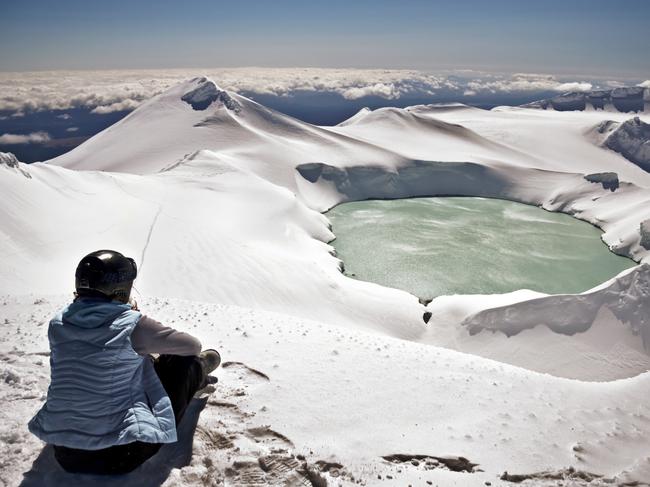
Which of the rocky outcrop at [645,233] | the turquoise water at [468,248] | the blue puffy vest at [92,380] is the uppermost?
the blue puffy vest at [92,380]

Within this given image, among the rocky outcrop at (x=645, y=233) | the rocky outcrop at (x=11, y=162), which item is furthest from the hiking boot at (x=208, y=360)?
the rocky outcrop at (x=645, y=233)

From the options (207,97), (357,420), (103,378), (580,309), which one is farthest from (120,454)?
(207,97)

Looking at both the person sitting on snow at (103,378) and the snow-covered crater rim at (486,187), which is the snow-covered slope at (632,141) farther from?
the person sitting on snow at (103,378)

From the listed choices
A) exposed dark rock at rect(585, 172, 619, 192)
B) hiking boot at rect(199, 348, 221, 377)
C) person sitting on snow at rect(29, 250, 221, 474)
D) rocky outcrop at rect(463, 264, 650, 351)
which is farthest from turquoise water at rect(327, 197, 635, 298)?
person sitting on snow at rect(29, 250, 221, 474)

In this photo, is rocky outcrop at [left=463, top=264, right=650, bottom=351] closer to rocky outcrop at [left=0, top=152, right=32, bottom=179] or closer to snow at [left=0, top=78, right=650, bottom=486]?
snow at [left=0, top=78, right=650, bottom=486]

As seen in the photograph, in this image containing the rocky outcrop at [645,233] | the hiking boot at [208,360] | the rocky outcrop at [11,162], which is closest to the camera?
the hiking boot at [208,360]

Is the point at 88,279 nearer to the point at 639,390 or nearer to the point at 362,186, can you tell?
the point at 639,390
